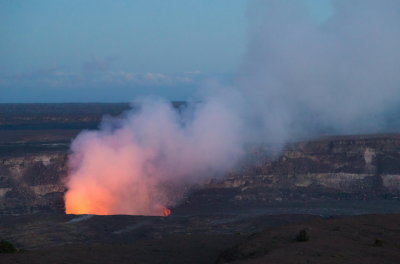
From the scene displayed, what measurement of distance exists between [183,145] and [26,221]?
16063 mm

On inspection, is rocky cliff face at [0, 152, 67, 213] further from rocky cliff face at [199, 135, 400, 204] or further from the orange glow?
rocky cliff face at [199, 135, 400, 204]

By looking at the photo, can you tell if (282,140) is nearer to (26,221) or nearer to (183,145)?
(183,145)

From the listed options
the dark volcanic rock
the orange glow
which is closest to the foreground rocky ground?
the orange glow

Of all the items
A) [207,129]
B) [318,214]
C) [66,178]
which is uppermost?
[207,129]

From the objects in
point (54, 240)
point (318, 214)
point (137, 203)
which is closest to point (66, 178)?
point (137, 203)

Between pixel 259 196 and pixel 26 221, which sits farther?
pixel 259 196

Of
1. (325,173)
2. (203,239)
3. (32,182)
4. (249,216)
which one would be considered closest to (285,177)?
(325,173)

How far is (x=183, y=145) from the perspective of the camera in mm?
45938

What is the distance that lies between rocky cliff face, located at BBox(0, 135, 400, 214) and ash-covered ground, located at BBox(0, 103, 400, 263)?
79 mm

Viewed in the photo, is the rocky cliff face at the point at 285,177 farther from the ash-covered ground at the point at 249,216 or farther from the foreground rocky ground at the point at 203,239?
the foreground rocky ground at the point at 203,239

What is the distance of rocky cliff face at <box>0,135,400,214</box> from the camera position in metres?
41.7

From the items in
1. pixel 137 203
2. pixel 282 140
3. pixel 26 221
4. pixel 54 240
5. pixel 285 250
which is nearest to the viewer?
pixel 285 250

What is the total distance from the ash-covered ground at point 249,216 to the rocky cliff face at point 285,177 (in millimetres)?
79

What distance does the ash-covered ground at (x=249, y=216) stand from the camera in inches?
784
